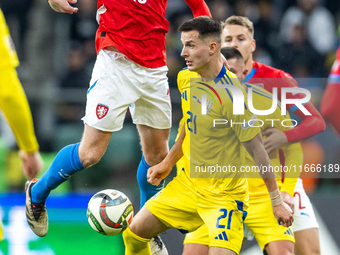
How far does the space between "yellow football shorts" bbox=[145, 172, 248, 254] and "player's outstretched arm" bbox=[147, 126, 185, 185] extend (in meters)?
0.11

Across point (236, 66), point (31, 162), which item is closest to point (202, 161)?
point (236, 66)

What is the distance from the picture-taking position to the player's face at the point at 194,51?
355cm

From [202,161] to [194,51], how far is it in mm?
771

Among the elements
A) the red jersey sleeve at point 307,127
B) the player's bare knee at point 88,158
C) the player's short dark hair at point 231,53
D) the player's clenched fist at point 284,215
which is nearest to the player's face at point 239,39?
the player's short dark hair at point 231,53

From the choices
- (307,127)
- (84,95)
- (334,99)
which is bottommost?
(84,95)

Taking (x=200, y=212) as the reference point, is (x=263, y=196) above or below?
below

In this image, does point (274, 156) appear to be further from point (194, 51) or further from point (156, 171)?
point (194, 51)

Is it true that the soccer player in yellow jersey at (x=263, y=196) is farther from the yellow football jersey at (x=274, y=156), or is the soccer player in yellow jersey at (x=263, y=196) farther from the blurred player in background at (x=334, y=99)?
the blurred player in background at (x=334, y=99)

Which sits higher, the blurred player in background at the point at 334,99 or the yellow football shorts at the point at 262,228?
the blurred player in background at the point at 334,99

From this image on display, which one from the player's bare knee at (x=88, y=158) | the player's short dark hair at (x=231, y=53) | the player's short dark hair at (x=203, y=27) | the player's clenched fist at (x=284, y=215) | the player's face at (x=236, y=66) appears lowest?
the player's clenched fist at (x=284, y=215)

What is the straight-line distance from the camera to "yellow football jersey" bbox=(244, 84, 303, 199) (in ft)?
13.0

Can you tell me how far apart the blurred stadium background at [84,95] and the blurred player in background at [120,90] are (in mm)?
1677

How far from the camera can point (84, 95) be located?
23.9 ft

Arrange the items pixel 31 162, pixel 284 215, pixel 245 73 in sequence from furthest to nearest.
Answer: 1. pixel 245 73
2. pixel 284 215
3. pixel 31 162
